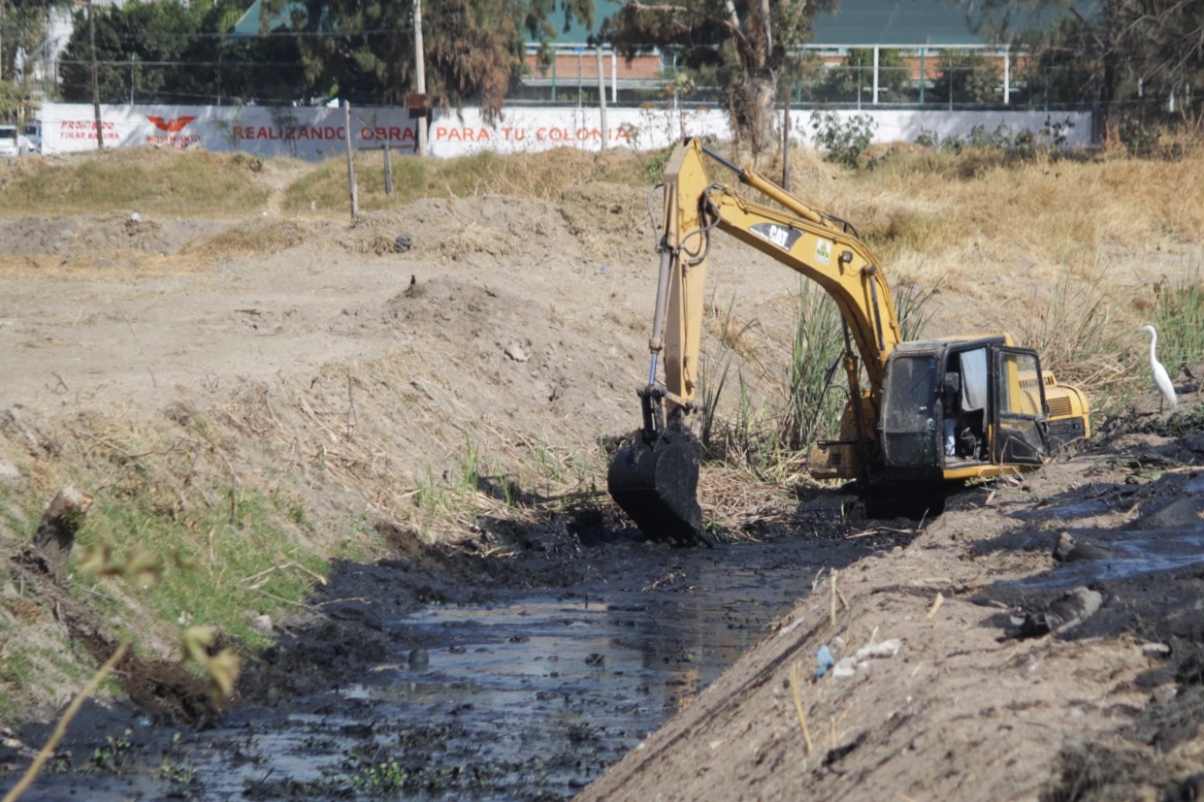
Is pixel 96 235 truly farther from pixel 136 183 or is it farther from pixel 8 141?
pixel 8 141

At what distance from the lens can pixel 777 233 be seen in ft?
41.1

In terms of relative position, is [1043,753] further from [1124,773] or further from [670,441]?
[670,441]

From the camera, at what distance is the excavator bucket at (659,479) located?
11172 millimetres

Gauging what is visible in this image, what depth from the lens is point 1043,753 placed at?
13.4 ft

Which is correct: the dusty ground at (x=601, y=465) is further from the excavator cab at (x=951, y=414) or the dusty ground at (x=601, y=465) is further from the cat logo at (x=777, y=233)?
the cat logo at (x=777, y=233)

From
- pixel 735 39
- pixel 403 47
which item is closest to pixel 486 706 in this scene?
pixel 735 39

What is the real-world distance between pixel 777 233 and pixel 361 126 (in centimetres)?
3279

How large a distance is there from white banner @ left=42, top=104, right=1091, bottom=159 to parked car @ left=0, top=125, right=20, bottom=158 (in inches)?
76.2

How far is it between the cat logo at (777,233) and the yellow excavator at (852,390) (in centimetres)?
1

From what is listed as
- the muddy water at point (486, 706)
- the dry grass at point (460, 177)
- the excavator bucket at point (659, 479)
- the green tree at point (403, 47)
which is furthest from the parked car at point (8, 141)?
the muddy water at point (486, 706)

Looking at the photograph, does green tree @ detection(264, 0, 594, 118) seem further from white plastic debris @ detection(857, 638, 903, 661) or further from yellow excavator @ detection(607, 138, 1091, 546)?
white plastic debris @ detection(857, 638, 903, 661)

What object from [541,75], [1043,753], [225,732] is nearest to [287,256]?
[225,732]

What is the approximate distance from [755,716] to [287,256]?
1810cm

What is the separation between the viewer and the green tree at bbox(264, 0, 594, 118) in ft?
149
